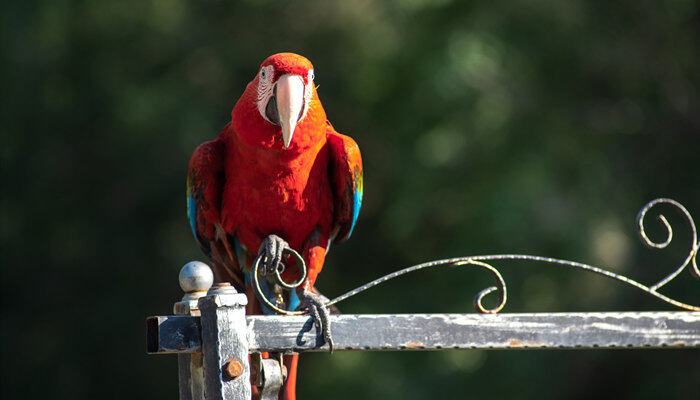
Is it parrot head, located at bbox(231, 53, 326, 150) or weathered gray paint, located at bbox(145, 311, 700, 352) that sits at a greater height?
parrot head, located at bbox(231, 53, 326, 150)

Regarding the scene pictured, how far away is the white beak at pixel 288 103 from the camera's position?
1462mm

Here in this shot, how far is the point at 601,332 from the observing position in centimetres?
112

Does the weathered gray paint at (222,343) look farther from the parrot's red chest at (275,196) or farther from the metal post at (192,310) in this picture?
the parrot's red chest at (275,196)

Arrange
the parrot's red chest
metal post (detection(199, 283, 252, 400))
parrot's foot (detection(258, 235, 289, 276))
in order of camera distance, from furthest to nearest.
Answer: the parrot's red chest, parrot's foot (detection(258, 235, 289, 276)), metal post (detection(199, 283, 252, 400))

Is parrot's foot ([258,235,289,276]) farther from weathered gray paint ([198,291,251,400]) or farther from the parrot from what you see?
weathered gray paint ([198,291,251,400])

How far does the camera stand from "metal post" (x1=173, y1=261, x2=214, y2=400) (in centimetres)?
106

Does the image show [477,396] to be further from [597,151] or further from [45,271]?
[45,271]

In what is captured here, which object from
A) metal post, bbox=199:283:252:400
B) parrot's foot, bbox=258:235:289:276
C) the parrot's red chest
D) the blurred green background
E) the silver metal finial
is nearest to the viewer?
metal post, bbox=199:283:252:400

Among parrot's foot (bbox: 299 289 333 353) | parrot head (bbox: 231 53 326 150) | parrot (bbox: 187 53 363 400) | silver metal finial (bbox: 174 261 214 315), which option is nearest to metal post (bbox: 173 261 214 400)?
silver metal finial (bbox: 174 261 214 315)

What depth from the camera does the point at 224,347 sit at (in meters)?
0.97

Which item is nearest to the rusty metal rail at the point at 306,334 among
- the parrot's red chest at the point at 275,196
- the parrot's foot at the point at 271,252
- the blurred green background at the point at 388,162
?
the parrot's foot at the point at 271,252

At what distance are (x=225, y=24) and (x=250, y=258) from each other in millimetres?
2913

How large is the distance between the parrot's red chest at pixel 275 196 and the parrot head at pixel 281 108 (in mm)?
40

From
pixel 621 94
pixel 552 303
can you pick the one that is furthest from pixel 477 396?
pixel 621 94
